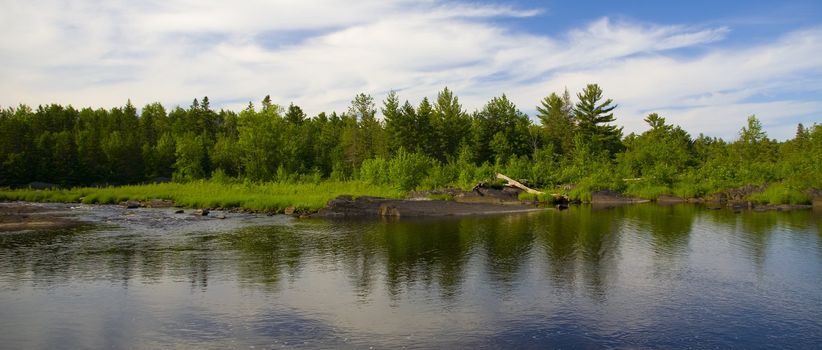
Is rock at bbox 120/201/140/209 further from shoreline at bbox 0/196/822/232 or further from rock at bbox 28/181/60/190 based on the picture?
rock at bbox 28/181/60/190

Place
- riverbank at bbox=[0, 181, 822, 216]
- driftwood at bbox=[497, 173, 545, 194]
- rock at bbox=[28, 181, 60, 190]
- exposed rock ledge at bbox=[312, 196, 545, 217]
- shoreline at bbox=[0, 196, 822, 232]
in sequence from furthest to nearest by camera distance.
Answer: rock at bbox=[28, 181, 60, 190]
driftwood at bbox=[497, 173, 545, 194]
riverbank at bbox=[0, 181, 822, 216]
exposed rock ledge at bbox=[312, 196, 545, 217]
shoreline at bbox=[0, 196, 822, 232]

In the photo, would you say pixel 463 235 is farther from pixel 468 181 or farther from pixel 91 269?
pixel 468 181

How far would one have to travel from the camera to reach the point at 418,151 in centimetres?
8100

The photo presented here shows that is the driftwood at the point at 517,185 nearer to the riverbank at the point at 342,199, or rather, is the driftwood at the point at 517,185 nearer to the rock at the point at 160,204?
the riverbank at the point at 342,199

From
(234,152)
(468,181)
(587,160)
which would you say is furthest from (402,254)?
(234,152)

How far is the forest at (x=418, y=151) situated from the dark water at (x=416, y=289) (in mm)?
34445

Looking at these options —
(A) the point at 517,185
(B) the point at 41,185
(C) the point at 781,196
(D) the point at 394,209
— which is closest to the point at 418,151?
(A) the point at 517,185

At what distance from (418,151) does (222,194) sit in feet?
97.4

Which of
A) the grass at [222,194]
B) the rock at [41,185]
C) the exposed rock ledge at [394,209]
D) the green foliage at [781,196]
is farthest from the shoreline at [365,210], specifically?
the rock at [41,185]

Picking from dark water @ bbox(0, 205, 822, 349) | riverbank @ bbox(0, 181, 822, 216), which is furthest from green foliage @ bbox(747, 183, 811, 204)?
dark water @ bbox(0, 205, 822, 349)

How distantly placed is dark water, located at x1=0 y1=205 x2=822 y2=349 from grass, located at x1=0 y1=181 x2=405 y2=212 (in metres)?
20.5

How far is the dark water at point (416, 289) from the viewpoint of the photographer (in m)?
15.3

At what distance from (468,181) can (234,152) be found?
47301mm

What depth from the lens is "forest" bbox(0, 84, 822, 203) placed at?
70.1m
